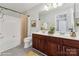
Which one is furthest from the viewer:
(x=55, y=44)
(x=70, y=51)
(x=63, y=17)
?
(x=55, y=44)

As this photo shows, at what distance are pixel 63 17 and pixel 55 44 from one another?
1.58ft

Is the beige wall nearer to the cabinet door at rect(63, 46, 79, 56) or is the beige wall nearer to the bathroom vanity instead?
the bathroom vanity

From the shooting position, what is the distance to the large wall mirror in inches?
59.9

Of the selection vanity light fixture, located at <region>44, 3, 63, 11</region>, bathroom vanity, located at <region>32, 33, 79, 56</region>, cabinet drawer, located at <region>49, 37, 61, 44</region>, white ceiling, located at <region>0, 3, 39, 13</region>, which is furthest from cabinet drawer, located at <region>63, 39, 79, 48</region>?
white ceiling, located at <region>0, 3, 39, 13</region>

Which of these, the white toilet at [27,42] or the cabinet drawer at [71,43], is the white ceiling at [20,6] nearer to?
the white toilet at [27,42]

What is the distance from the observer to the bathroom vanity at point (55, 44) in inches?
55.2

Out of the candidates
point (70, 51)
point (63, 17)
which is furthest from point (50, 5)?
point (70, 51)

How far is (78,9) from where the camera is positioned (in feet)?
5.10

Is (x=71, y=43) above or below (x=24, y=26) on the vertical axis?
below

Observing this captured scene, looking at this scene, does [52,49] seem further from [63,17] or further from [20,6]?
[20,6]

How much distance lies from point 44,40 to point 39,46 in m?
0.15

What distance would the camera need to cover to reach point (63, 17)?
60.7 inches

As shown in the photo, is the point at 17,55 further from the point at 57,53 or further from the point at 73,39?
the point at 73,39

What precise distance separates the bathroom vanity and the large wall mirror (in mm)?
179
